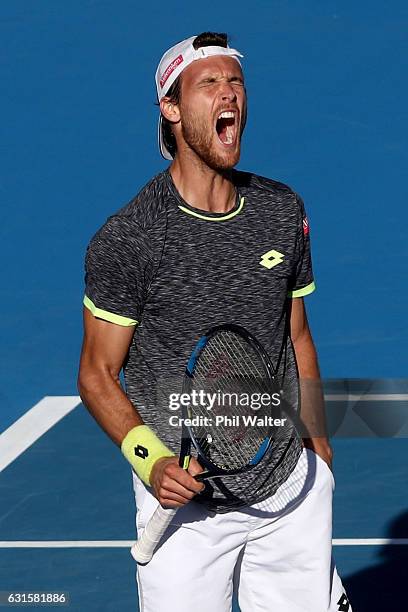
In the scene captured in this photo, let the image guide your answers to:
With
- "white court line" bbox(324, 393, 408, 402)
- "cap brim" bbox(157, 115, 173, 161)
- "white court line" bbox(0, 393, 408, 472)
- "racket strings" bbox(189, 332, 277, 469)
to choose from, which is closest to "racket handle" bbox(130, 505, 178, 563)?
"racket strings" bbox(189, 332, 277, 469)

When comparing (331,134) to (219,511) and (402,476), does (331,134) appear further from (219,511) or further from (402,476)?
(219,511)

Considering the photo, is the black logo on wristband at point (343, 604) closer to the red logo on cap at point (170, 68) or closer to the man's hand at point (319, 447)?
the man's hand at point (319, 447)

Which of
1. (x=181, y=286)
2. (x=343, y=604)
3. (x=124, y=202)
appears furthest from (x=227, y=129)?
(x=124, y=202)

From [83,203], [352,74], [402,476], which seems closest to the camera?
[402,476]

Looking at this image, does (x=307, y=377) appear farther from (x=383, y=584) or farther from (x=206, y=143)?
(x=383, y=584)

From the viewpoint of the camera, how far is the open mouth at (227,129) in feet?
13.7

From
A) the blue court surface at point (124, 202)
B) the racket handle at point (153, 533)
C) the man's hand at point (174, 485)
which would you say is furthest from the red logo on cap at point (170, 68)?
the blue court surface at point (124, 202)

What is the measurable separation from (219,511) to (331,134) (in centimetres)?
757

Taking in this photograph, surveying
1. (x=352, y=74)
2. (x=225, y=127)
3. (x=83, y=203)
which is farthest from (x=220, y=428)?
(x=352, y=74)

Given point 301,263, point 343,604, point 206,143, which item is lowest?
point 343,604

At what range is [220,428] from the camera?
4.08 meters

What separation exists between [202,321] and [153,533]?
25.4 inches

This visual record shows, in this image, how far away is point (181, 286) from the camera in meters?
4.08

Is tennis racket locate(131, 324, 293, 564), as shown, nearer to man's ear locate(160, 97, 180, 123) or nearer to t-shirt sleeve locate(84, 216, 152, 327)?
t-shirt sleeve locate(84, 216, 152, 327)
